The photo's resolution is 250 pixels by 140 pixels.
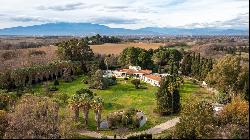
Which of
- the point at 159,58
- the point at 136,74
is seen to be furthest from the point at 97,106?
the point at 159,58

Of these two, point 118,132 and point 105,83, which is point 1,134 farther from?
point 105,83

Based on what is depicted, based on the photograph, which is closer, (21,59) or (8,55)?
(21,59)

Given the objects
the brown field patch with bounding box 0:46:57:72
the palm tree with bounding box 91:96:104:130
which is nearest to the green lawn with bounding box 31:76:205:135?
the palm tree with bounding box 91:96:104:130

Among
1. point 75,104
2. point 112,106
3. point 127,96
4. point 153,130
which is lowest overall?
point 153,130

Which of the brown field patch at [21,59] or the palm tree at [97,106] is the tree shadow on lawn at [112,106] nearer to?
the palm tree at [97,106]

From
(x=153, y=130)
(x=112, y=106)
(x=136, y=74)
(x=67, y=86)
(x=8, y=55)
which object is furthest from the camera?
(x=8, y=55)

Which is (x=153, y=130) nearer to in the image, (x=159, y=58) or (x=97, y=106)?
(x=97, y=106)

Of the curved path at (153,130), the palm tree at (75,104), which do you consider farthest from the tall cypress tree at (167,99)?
the palm tree at (75,104)

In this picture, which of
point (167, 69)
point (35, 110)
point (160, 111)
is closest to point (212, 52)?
point (167, 69)
